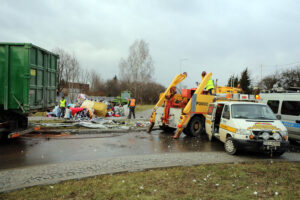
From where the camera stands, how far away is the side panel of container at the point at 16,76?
7.39 metres

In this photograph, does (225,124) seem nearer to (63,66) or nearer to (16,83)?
(16,83)

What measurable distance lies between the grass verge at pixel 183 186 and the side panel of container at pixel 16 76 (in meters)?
4.27

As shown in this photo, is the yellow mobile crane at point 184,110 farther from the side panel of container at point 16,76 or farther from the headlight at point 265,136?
the side panel of container at point 16,76

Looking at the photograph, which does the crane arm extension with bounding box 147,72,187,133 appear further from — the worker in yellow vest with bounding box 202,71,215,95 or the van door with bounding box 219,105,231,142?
the van door with bounding box 219,105,231,142

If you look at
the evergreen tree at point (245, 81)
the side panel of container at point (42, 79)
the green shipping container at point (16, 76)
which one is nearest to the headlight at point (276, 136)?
the green shipping container at point (16, 76)

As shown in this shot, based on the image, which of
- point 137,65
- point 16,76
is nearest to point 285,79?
point 137,65

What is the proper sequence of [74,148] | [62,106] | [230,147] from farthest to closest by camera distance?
1. [62,106]
2. [74,148]
3. [230,147]

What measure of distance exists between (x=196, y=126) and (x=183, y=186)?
6463 millimetres

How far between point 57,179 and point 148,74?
35.9m

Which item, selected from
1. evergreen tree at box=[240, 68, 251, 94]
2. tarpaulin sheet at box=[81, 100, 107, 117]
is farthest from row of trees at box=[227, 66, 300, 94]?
tarpaulin sheet at box=[81, 100, 107, 117]

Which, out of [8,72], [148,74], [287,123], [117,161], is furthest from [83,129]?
[148,74]

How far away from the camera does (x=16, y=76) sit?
7.45 meters

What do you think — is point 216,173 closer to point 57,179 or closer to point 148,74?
point 57,179

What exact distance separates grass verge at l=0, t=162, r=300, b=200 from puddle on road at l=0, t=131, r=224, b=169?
2.12 metres
